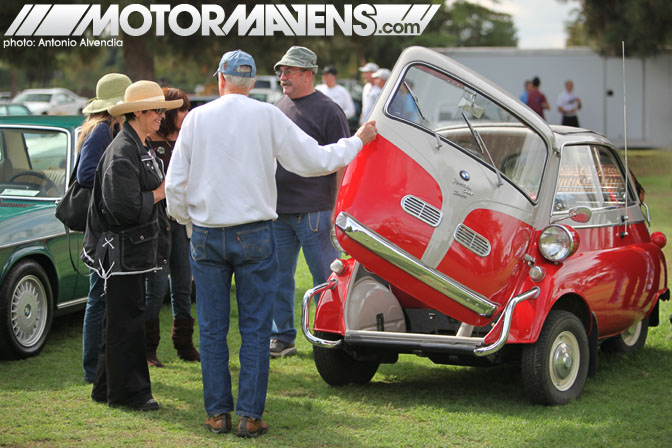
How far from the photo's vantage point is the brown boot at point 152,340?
250 inches

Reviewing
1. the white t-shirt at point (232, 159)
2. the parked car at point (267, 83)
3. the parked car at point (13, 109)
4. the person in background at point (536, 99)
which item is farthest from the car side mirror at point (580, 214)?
the parked car at point (267, 83)

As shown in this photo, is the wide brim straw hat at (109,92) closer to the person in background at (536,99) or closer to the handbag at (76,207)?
the handbag at (76,207)

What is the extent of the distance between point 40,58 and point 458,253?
16.3 meters

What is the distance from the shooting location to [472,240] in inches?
208

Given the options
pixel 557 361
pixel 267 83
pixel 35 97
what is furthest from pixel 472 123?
pixel 35 97

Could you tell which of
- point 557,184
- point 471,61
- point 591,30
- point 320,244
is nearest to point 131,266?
point 320,244

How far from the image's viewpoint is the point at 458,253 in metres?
5.22

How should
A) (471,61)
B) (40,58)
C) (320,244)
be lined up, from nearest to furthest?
(320,244)
(40,58)
(471,61)

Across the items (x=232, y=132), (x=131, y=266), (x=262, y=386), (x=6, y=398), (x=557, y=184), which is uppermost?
(x=232, y=132)

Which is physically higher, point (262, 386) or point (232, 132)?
point (232, 132)

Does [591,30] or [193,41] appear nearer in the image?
[193,41]

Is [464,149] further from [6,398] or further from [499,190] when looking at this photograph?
[6,398]

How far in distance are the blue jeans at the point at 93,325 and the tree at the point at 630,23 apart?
18.6 m

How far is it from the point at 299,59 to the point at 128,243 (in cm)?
197
